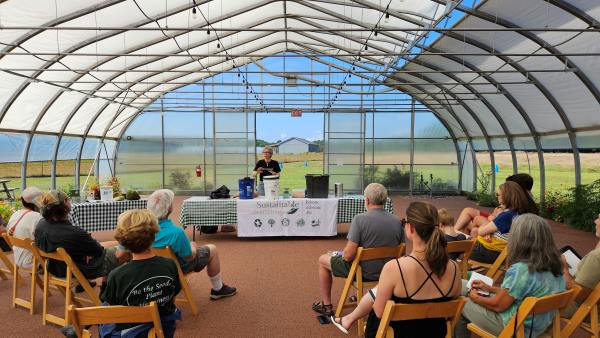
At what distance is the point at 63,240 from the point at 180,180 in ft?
38.8

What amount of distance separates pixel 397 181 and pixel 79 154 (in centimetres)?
1107

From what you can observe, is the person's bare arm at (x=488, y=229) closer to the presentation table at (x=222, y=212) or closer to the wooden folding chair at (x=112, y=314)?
the presentation table at (x=222, y=212)

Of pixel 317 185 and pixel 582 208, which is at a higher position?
pixel 317 185

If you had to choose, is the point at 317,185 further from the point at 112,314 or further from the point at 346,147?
the point at 346,147

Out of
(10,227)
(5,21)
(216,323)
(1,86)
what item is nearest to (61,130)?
(1,86)

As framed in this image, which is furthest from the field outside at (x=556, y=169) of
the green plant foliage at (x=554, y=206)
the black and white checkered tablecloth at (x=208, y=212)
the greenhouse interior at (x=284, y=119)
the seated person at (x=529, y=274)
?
the seated person at (x=529, y=274)

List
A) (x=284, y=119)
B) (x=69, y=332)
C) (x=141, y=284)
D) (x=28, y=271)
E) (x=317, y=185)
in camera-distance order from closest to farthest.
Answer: (x=141, y=284) → (x=69, y=332) → (x=28, y=271) → (x=317, y=185) → (x=284, y=119)

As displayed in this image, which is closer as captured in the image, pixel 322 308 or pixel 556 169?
pixel 322 308

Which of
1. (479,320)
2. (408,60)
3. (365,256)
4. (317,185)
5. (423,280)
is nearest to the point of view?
(423,280)

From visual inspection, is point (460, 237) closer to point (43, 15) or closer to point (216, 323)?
point (216, 323)

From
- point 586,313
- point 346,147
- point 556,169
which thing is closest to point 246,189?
point 586,313

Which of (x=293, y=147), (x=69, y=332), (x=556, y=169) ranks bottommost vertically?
(x=69, y=332)

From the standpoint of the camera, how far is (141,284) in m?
2.32

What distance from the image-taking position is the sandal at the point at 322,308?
3.78 m
